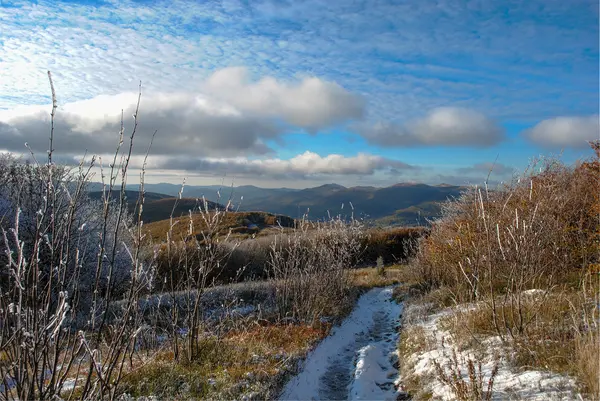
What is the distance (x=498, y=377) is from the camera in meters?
4.44

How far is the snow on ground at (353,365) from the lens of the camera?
19.1ft

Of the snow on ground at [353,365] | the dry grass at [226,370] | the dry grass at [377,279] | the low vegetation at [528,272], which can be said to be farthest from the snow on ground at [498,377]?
the dry grass at [377,279]

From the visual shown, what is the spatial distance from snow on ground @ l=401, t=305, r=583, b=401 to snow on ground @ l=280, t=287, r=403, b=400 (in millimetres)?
544

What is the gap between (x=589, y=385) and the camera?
11.2 feet

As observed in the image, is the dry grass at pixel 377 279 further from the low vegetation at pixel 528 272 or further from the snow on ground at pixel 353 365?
the snow on ground at pixel 353 365

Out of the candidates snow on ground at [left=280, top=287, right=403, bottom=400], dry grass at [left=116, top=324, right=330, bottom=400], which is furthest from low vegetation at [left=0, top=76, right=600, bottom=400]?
snow on ground at [left=280, top=287, right=403, bottom=400]

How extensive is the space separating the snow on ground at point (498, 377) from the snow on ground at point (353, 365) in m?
0.54

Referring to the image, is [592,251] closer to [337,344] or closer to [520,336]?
[520,336]

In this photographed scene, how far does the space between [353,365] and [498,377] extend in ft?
10.4

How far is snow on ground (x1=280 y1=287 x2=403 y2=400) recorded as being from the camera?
230 inches

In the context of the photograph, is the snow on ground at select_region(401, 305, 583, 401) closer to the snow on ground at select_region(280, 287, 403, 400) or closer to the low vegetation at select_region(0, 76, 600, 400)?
the low vegetation at select_region(0, 76, 600, 400)

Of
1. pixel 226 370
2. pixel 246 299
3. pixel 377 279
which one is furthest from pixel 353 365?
pixel 377 279

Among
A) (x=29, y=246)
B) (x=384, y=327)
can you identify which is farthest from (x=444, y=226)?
(x=29, y=246)

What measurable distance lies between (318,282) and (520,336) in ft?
17.3
